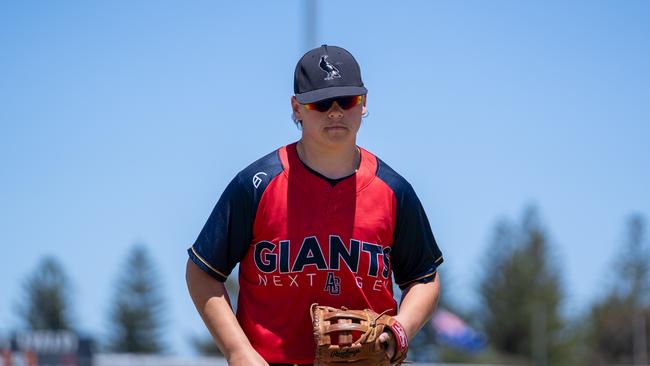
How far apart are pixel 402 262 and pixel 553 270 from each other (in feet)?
284

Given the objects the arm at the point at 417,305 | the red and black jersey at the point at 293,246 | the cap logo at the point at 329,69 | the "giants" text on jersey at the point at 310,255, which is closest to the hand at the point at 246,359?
the red and black jersey at the point at 293,246

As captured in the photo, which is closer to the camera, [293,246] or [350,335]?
[350,335]

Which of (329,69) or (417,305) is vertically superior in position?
(329,69)

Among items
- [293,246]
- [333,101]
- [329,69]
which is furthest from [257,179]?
[329,69]

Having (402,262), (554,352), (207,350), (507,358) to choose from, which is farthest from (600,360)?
(402,262)

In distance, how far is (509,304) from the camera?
8738 cm

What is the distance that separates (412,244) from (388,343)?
0.59m

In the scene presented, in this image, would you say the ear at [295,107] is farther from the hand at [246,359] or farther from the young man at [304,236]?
the hand at [246,359]

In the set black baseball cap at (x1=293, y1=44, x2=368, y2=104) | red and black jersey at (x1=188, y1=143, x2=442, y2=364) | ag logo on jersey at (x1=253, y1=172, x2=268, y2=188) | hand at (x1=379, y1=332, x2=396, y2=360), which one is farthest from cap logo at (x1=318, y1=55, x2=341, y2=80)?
hand at (x1=379, y1=332, x2=396, y2=360)

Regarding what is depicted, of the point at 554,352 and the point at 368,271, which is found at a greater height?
the point at 368,271

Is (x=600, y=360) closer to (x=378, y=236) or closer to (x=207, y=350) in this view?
(x=207, y=350)

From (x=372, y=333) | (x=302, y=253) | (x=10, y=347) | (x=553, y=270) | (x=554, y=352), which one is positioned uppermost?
(x=302, y=253)

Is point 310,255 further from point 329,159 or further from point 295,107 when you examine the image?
point 295,107

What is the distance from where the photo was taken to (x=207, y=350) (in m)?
91.2
